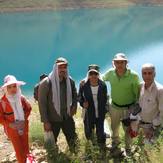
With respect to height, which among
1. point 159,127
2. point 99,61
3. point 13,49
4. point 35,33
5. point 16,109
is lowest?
point 159,127

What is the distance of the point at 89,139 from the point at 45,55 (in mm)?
22069

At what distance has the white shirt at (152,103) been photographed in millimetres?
4762

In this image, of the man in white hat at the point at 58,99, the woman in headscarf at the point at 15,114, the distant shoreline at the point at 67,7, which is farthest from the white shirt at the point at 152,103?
the distant shoreline at the point at 67,7

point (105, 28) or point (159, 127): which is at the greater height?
point (105, 28)

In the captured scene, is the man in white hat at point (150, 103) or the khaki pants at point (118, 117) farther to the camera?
the khaki pants at point (118, 117)

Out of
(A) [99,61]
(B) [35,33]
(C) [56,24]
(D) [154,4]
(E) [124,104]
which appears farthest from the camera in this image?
(D) [154,4]

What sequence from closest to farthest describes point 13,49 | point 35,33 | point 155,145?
point 155,145 → point 13,49 → point 35,33

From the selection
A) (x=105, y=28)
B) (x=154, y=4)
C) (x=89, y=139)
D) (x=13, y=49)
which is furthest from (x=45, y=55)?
(x=154, y=4)

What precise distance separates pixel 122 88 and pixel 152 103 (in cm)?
50

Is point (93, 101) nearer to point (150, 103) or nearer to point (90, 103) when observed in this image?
point (90, 103)

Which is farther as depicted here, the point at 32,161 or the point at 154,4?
the point at 154,4

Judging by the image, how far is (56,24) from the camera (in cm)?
3962

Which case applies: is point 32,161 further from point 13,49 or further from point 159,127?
point 13,49

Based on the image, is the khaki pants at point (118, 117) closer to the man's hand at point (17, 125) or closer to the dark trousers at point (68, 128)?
the dark trousers at point (68, 128)
